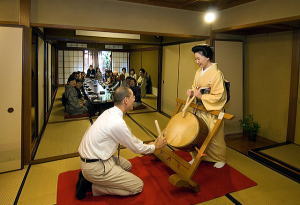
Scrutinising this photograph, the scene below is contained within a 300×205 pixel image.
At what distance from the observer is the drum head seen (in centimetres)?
247

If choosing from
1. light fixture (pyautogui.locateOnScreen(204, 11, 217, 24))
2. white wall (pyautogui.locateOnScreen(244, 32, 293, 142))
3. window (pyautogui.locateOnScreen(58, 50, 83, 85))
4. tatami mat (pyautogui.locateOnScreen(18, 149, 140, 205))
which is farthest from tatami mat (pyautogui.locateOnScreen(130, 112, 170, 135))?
window (pyautogui.locateOnScreen(58, 50, 83, 85))

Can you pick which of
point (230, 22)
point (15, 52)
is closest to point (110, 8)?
point (15, 52)

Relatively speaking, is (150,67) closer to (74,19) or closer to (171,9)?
(171,9)

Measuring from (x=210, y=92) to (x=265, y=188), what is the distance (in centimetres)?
129

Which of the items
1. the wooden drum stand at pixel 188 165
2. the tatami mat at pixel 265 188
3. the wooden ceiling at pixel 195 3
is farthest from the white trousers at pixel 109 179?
the wooden ceiling at pixel 195 3

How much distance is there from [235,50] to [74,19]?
10.1ft

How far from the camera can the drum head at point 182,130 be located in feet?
8.11

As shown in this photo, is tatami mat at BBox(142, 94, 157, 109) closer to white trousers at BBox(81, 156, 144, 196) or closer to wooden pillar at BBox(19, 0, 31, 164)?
wooden pillar at BBox(19, 0, 31, 164)

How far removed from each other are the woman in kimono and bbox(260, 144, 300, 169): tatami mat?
95cm

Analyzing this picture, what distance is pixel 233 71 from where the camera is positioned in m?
4.31

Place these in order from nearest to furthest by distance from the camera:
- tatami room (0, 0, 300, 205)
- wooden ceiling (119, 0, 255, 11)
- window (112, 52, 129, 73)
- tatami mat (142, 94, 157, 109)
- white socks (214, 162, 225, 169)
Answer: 1. tatami room (0, 0, 300, 205)
2. white socks (214, 162, 225, 169)
3. wooden ceiling (119, 0, 255, 11)
4. tatami mat (142, 94, 157, 109)
5. window (112, 52, 129, 73)

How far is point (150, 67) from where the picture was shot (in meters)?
9.52

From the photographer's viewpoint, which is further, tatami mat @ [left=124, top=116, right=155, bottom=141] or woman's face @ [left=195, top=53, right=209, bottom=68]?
tatami mat @ [left=124, top=116, right=155, bottom=141]

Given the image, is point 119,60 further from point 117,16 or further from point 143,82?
point 117,16
